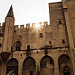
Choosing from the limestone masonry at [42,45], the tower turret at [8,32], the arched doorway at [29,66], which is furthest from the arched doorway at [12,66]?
the tower turret at [8,32]

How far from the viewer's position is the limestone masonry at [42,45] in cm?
1639

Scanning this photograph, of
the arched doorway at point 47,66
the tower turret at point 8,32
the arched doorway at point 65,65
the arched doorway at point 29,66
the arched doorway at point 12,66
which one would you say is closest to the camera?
the arched doorway at point 65,65

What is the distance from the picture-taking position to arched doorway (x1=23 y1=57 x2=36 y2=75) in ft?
55.6

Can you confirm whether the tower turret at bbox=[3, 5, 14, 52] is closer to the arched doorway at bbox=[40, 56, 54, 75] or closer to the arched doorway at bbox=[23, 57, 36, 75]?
the arched doorway at bbox=[23, 57, 36, 75]

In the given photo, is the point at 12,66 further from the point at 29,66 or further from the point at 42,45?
the point at 42,45

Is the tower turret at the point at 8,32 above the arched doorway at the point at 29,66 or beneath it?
above

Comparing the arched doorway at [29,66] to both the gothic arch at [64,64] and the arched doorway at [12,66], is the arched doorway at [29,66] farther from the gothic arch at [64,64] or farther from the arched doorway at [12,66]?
the gothic arch at [64,64]

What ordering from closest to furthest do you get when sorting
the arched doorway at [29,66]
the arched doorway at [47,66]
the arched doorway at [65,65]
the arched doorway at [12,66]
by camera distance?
the arched doorway at [65,65] → the arched doorway at [47,66] → the arched doorway at [29,66] → the arched doorway at [12,66]

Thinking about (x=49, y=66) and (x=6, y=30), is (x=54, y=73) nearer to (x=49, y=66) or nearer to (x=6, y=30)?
(x=49, y=66)

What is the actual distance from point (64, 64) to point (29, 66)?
5975mm

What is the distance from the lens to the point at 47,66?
16688 mm

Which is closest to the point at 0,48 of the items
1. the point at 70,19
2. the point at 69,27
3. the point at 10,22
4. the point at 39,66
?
the point at 10,22

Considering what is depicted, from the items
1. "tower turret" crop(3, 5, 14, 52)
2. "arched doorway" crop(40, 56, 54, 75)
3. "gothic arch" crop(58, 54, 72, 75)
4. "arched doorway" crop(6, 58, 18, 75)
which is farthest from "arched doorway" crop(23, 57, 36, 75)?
"gothic arch" crop(58, 54, 72, 75)

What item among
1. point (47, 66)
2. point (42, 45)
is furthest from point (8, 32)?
point (47, 66)
